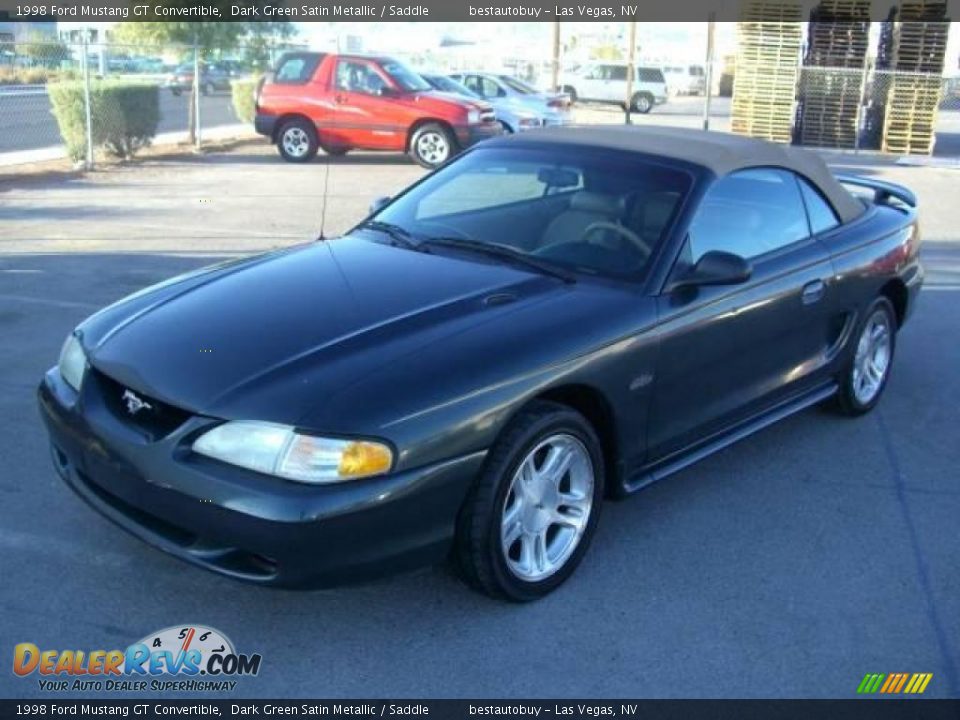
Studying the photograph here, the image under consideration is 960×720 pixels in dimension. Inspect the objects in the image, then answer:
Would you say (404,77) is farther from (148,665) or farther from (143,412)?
(148,665)

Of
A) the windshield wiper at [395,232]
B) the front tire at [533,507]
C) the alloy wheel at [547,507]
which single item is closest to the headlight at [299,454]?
the front tire at [533,507]

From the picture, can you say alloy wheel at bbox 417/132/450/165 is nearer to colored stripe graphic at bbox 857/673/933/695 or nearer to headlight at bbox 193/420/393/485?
headlight at bbox 193/420/393/485

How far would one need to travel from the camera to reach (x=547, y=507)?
12.1 ft

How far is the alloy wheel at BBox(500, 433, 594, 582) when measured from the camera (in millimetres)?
3557

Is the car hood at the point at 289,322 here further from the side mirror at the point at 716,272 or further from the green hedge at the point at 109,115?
the green hedge at the point at 109,115

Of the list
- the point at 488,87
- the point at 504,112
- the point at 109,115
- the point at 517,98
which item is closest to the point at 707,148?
the point at 109,115

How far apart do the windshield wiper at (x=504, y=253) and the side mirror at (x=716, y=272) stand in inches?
17.8

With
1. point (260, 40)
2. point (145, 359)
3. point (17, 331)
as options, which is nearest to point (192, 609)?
point (145, 359)

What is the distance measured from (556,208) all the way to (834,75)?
64.5ft

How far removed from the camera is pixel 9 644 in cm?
324

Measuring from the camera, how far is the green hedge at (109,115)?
50.6 feet

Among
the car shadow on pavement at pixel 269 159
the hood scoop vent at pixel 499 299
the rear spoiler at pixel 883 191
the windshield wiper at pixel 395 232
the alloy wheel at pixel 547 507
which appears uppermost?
the rear spoiler at pixel 883 191

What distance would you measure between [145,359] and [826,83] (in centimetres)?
2143
